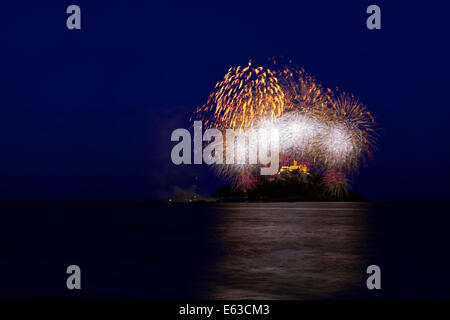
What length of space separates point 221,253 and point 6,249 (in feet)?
73.0

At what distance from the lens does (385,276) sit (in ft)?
100

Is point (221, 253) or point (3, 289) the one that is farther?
point (221, 253)

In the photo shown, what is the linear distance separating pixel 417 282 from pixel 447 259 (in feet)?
44.9

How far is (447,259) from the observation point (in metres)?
40.3
